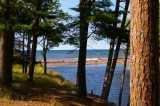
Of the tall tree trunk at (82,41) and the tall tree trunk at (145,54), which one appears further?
the tall tree trunk at (82,41)

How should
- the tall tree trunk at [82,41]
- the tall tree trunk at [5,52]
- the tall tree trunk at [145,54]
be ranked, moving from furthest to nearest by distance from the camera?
1. the tall tree trunk at [82,41]
2. the tall tree trunk at [5,52]
3. the tall tree trunk at [145,54]

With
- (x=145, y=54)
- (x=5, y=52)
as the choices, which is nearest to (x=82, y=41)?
(x=5, y=52)

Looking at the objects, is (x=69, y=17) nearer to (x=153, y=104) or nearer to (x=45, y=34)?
A: (x=45, y=34)

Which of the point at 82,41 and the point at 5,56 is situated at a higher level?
the point at 82,41

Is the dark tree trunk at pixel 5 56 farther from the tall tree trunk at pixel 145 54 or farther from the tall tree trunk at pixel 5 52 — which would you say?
the tall tree trunk at pixel 145 54

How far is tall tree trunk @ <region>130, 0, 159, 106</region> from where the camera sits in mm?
3844

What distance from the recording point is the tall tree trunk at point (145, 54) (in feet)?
12.6

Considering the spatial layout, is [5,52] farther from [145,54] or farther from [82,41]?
[145,54]

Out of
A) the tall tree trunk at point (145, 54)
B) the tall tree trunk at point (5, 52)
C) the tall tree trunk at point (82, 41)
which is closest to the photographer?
the tall tree trunk at point (145, 54)

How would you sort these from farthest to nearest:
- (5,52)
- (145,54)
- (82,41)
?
(82,41) < (5,52) < (145,54)

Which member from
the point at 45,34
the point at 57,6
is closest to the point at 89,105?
the point at 57,6

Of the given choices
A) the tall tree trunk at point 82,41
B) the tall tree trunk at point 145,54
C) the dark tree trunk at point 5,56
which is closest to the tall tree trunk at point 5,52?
the dark tree trunk at point 5,56

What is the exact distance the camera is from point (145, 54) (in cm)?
384

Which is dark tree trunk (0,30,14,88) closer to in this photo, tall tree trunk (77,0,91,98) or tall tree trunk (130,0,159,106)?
tall tree trunk (77,0,91,98)
